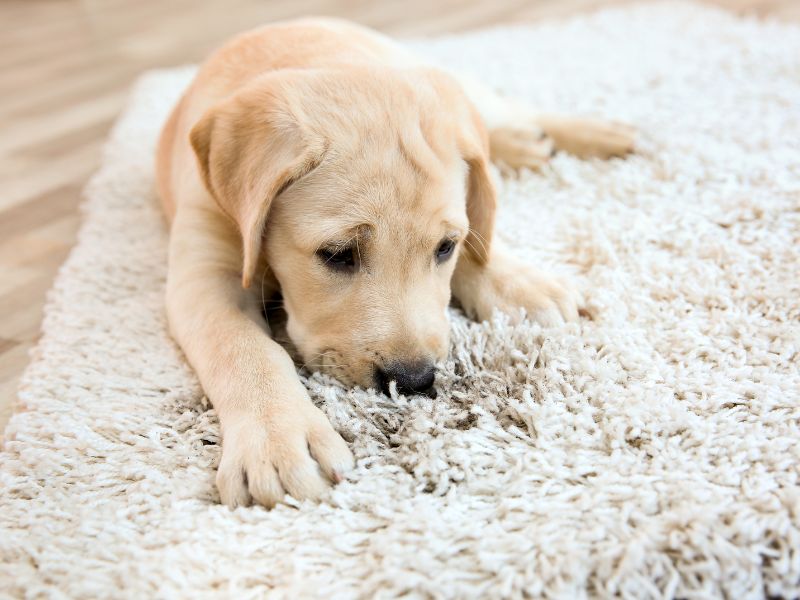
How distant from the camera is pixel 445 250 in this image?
210 cm

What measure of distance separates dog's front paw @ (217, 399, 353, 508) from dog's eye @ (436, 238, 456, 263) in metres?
0.61

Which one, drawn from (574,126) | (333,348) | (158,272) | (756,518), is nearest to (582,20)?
(574,126)

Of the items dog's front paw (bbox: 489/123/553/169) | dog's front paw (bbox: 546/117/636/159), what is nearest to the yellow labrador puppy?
dog's front paw (bbox: 489/123/553/169)

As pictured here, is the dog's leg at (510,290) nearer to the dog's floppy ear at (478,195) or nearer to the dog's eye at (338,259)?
the dog's floppy ear at (478,195)

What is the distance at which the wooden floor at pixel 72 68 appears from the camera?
2971 mm

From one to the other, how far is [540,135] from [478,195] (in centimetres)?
120

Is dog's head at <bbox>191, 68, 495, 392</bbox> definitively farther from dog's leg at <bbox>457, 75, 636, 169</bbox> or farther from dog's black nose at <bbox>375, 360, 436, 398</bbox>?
dog's leg at <bbox>457, 75, 636, 169</bbox>

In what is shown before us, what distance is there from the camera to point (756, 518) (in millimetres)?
1401

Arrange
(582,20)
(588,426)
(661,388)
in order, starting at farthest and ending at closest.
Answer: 1. (582,20)
2. (661,388)
3. (588,426)

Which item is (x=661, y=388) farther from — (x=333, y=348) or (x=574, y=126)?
(x=574, y=126)

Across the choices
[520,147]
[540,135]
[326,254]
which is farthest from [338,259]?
[540,135]

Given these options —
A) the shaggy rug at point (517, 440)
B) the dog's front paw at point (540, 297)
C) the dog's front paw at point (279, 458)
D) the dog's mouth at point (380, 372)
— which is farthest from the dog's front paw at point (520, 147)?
the dog's front paw at point (279, 458)

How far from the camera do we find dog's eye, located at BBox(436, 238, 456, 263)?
2.06m

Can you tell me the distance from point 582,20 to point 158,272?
177 inches
